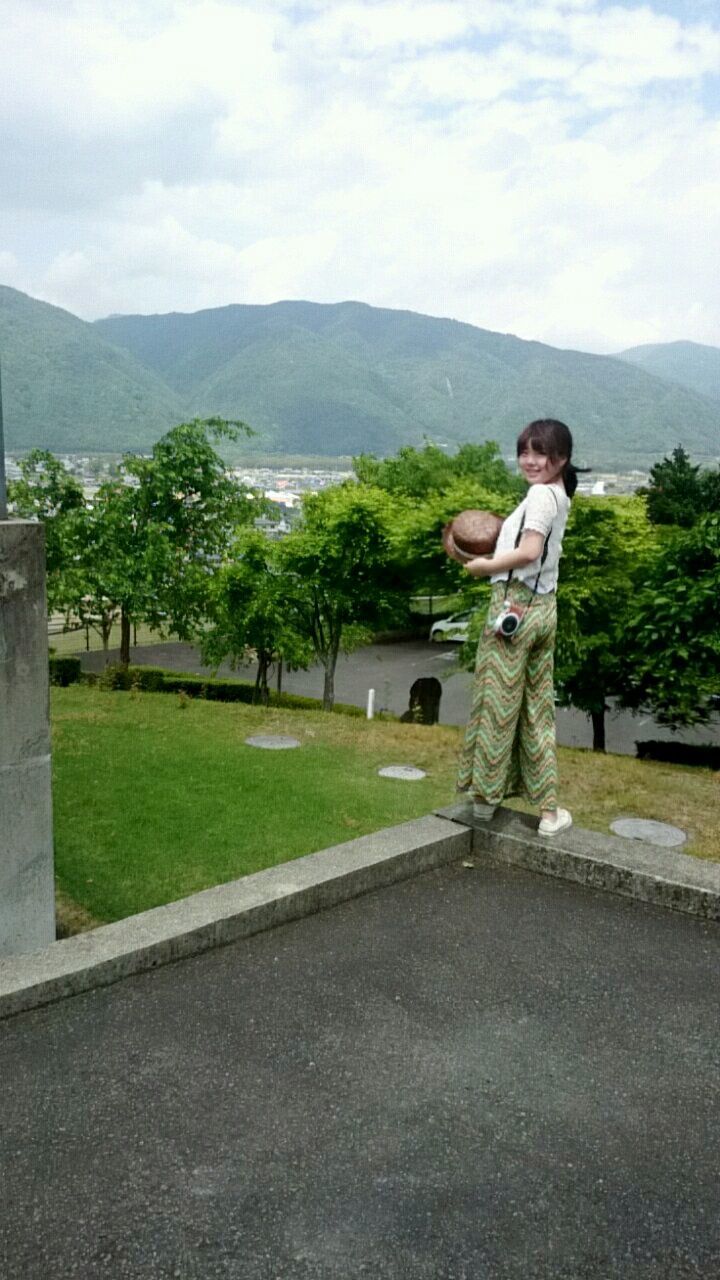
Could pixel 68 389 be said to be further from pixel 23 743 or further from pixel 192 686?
pixel 23 743

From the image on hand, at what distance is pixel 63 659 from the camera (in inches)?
1091

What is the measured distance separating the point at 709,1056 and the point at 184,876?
4.65 meters

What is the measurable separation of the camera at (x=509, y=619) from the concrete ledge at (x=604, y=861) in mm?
1229

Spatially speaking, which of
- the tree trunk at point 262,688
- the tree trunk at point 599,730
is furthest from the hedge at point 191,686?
the tree trunk at point 599,730

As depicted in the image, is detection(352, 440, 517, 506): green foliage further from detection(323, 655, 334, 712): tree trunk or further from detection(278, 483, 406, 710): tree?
detection(323, 655, 334, 712): tree trunk

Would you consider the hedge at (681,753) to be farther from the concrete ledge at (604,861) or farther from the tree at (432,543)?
the concrete ledge at (604,861)

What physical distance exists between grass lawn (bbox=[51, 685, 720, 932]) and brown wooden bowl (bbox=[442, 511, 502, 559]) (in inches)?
126

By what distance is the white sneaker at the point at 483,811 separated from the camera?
5.55 metres

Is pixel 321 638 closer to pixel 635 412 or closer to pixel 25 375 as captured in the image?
pixel 25 375

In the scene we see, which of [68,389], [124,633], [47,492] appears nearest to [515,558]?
[124,633]

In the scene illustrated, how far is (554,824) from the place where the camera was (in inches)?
213

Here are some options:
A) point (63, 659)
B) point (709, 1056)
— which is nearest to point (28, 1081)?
point (709, 1056)

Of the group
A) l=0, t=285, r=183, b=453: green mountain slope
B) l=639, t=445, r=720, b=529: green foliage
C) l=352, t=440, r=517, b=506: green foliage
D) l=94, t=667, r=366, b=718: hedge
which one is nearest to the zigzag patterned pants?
l=94, t=667, r=366, b=718: hedge

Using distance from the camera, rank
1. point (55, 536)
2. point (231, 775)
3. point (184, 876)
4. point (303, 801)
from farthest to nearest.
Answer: point (55, 536), point (231, 775), point (303, 801), point (184, 876)
